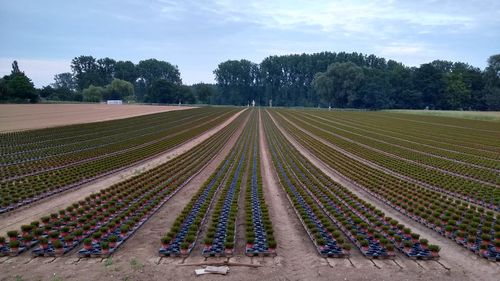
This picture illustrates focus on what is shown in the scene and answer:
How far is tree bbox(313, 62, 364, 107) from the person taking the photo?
454 feet

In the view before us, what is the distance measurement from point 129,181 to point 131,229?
7.76 m

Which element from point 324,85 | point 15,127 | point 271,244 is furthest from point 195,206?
point 324,85

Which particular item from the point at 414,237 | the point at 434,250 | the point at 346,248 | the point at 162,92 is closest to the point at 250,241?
the point at 346,248

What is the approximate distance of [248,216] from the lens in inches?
599

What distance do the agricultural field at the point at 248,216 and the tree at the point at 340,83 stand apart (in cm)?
11126

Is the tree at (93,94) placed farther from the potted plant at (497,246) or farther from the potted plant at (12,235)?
the potted plant at (497,246)

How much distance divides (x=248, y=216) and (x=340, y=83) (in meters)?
134

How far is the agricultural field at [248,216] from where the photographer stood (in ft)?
36.8

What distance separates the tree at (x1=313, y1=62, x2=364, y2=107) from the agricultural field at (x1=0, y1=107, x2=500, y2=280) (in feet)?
365

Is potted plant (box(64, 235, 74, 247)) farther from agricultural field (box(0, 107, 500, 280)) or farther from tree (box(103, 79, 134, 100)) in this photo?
tree (box(103, 79, 134, 100))

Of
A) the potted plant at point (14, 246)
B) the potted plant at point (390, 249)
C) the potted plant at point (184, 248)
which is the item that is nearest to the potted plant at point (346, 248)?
the potted plant at point (390, 249)

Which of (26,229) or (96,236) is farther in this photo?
(26,229)

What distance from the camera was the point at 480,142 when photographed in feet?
136

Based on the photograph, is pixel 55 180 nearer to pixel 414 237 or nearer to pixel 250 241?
pixel 250 241
